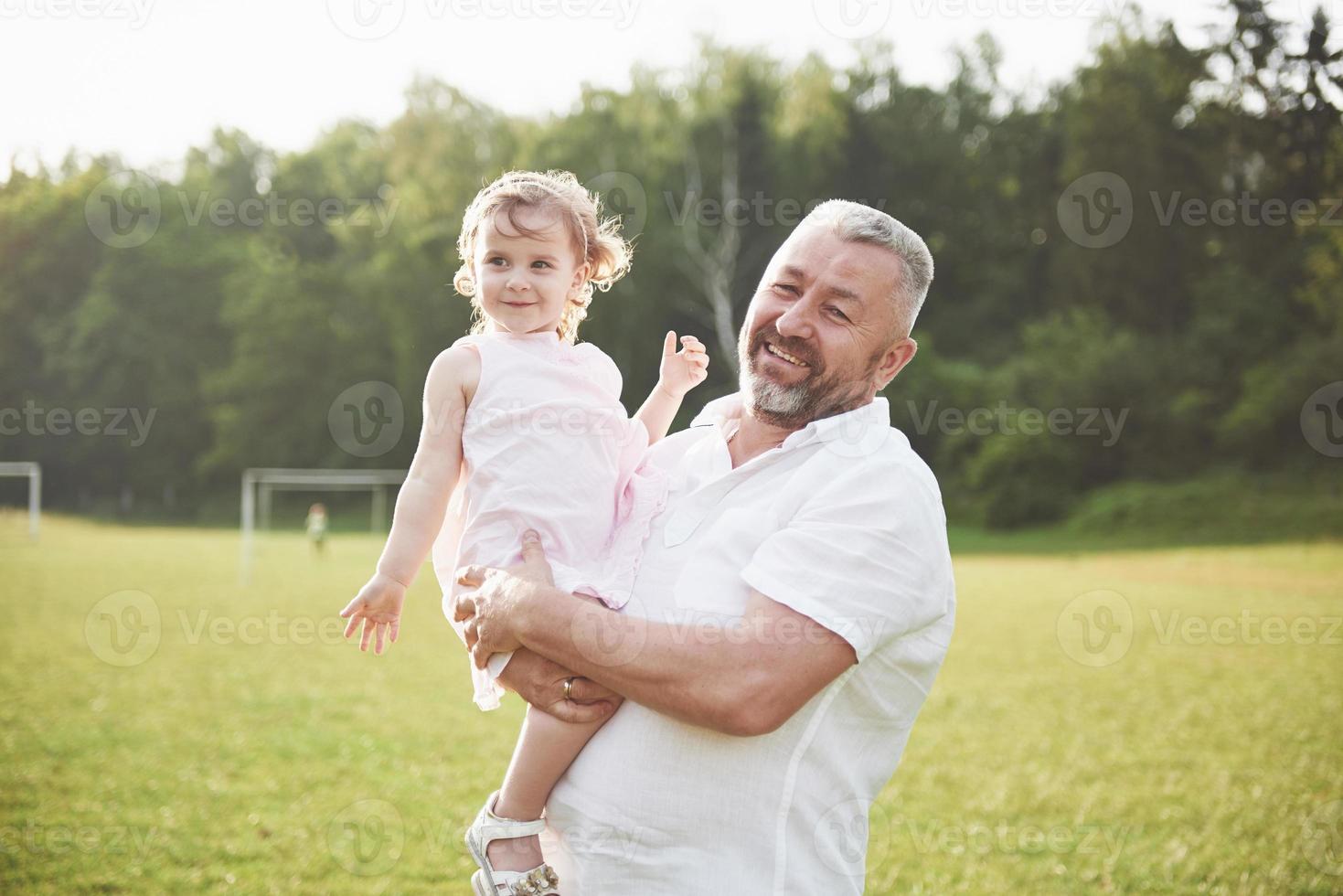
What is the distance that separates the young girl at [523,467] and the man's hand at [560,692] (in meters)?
0.03

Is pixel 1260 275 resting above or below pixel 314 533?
above

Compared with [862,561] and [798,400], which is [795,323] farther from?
[862,561]

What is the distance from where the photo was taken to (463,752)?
24.8 feet

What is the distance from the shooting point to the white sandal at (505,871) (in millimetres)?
2150

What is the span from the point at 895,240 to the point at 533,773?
1.41m

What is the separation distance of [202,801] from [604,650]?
17.5 feet

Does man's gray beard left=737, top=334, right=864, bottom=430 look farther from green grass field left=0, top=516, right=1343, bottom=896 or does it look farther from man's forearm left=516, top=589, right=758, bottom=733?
green grass field left=0, top=516, right=1343, bottom=896

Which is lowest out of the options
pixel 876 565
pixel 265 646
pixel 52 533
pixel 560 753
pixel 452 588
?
pixel 52 533

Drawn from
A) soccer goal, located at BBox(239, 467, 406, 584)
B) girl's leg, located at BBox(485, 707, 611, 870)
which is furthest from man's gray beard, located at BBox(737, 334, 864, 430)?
soccer goal, located at BBox(239, 467, 406, 584)

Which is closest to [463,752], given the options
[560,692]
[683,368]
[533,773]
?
[683,368]

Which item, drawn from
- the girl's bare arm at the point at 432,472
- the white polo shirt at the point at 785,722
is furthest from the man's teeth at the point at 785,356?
the girl's bare arm at the point at 432,472

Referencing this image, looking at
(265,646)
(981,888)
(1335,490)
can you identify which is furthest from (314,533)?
(1335,490)

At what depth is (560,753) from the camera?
2148 millimetres

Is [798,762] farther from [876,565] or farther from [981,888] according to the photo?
[981,888]
